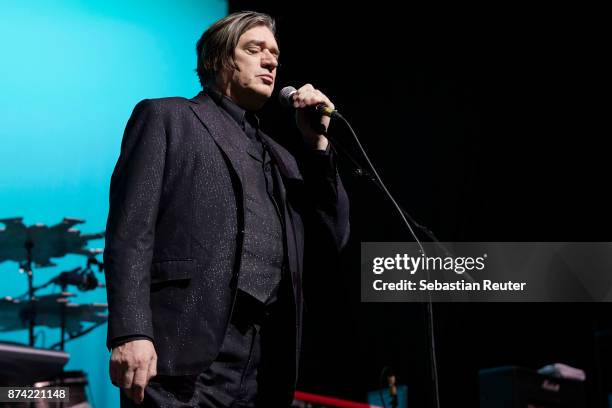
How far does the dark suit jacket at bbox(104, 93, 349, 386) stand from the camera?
4.97 feet

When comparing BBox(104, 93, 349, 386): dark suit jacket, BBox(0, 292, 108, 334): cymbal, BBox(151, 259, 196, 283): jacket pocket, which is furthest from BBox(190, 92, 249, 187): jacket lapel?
BBox(0, 292, 108, 334): cymbal

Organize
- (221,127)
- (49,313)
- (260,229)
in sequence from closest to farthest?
(260,229) < (221,127) < (49,313)

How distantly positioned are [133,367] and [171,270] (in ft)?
0.85

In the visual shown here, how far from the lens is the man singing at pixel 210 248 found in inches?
59.2

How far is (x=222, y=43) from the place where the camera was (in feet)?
6.69

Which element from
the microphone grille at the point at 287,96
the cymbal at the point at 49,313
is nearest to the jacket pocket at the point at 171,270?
the microphone grille at the point at 287,96

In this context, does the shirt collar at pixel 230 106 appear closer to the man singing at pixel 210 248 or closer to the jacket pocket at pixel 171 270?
the man singing at pixel 210 248

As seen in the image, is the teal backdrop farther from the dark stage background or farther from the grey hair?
the grey hair

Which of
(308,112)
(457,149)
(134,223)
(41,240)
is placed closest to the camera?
(134,223)

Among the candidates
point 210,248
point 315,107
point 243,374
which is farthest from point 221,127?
point 243,374

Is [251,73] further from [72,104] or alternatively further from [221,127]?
[72,104]

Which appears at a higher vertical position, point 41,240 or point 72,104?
point 72,104

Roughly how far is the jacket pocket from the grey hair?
65 centimetres

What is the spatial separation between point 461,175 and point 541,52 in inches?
33.6
